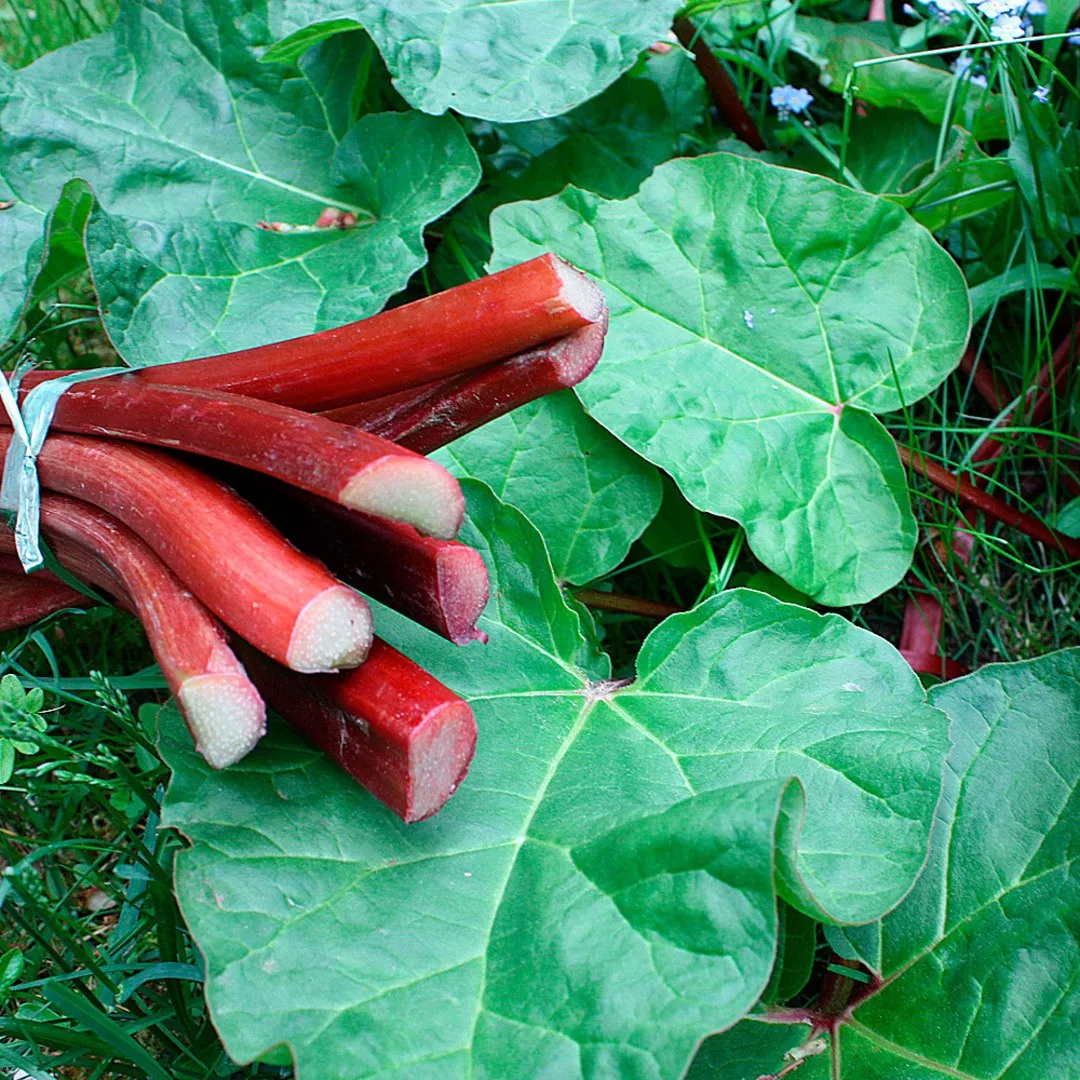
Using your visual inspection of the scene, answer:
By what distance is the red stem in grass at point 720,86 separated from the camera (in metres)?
1.63

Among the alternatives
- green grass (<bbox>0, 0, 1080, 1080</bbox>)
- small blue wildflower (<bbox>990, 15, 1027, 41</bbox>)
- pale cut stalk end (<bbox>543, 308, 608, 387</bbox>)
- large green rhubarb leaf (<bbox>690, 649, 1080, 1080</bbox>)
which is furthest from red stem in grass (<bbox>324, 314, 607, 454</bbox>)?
small blue wildflower (<bbox>990, 15, 1027, 41</bbox>)

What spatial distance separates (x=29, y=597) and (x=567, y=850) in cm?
Result: 65

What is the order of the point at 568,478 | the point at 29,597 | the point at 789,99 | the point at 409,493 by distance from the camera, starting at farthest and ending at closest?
the point at 789,99 → the point at 568,478 → the point at 29,597 → the point at 409,493

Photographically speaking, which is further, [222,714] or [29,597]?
[29,597]

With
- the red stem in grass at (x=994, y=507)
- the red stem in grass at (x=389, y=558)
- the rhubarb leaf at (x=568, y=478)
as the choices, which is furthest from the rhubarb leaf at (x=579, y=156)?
the red stem in grass at (x=389, y=558)

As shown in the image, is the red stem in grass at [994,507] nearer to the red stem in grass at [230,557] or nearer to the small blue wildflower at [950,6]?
the small blue wildflower at [950,6]

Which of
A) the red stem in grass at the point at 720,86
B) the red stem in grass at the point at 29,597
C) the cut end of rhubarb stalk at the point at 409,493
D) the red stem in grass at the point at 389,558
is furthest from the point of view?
the red stem in grass at the point at 720,86

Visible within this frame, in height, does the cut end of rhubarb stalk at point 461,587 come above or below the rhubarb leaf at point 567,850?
above

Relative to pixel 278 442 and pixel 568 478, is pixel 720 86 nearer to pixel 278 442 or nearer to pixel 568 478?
pixel 568 478

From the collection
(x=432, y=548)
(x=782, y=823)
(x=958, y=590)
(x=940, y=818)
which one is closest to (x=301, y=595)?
(x=432, y=548)

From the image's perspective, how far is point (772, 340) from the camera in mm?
1411

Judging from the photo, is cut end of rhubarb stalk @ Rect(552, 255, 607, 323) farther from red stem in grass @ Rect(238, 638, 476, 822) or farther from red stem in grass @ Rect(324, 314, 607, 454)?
red stem in grass @ Rect(238, 638, 476, 822)

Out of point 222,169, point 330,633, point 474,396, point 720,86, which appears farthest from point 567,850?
point 720,86

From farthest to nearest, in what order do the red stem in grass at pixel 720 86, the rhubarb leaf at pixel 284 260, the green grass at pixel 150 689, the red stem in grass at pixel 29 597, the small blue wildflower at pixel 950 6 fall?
the red stem in grass at pixel 720 86
the small blue wildflower at pixel 950 6
the rhubarb leaf at pixel 284 260
the red stem in grass at pixel 29 597
the green grass at pixel 150 689
